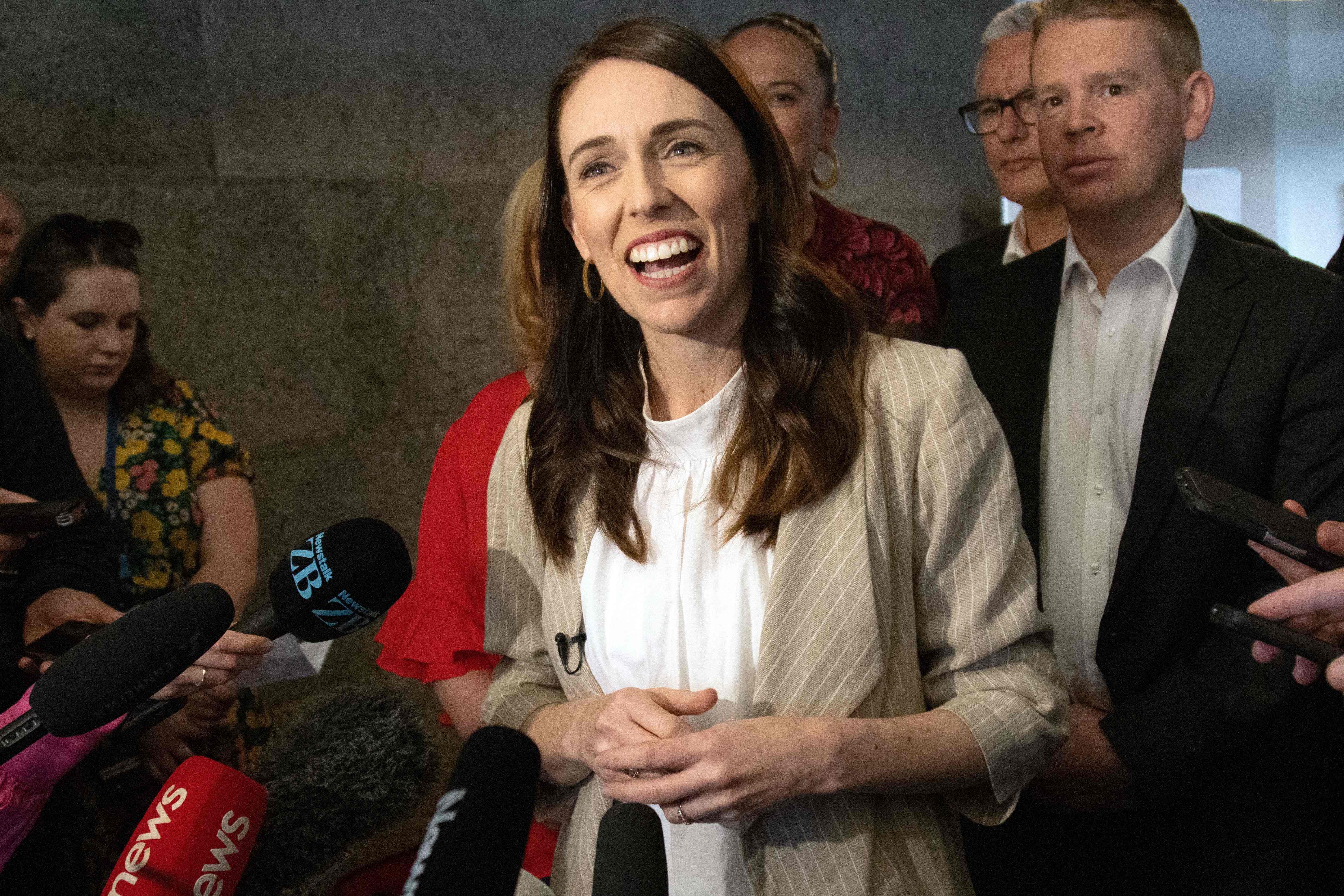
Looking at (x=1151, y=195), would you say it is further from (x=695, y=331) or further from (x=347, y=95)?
(x=347, y=95)

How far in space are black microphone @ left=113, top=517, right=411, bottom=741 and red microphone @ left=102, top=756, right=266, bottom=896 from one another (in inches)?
6.7

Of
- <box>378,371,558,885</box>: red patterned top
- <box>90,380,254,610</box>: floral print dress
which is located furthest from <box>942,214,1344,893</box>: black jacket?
<box>90,380,254,610</box>: floral print dress

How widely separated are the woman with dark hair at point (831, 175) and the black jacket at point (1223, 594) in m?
0.51

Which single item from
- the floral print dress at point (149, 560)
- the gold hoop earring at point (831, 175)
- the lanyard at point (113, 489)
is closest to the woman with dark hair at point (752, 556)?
the gold hoop earring at point (831, 175)

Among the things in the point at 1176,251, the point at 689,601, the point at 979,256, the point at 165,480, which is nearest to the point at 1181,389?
the point at 1176,251

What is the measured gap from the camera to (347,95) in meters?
2.74

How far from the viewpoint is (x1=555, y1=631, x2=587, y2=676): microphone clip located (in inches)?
50.9

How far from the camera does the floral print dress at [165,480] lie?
216 cm

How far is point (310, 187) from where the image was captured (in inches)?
106

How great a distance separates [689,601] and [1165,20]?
126cm

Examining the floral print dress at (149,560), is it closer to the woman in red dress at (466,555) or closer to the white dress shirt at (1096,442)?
the woman in red dress at (466,555)

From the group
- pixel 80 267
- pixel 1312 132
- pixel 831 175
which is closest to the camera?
pixel 80 267

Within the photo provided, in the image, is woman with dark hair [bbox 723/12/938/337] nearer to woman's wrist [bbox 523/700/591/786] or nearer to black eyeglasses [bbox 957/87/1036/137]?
black eyeglasses [bbox 957/87/1036/137]

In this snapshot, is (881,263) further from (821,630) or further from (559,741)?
(559,741)
